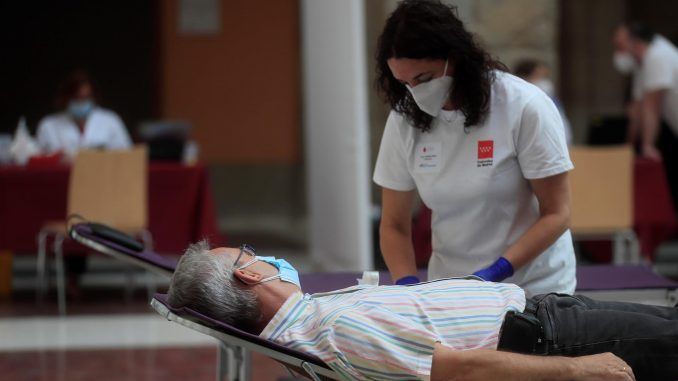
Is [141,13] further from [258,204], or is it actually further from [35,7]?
[258,204]

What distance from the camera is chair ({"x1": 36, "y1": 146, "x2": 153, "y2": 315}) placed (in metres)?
6.62

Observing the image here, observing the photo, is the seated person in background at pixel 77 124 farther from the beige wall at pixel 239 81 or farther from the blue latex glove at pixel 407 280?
the blue latex glove at pixel 407 280

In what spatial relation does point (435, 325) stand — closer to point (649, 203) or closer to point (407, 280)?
point (407, 280)

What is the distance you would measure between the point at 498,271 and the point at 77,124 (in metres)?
5.35

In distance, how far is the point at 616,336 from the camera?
8.55 ft

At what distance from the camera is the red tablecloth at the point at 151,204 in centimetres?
693

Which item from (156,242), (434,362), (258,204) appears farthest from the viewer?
(258,204)

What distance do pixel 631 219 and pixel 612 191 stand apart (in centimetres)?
21

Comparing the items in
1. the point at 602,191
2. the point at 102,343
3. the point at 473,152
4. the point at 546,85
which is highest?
the point at 473,152

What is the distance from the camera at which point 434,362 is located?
2439 mm

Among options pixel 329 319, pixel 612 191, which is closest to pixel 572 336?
pixel 329 319

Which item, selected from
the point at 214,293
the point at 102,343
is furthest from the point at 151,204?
the point at 214,293

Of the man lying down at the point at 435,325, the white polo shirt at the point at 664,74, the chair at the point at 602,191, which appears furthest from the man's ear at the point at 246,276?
the white polo shirt at the point at 664,74

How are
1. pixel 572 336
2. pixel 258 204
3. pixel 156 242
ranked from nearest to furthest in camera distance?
pixel 572 336 < pixel 156 242 < pixel 258 204
